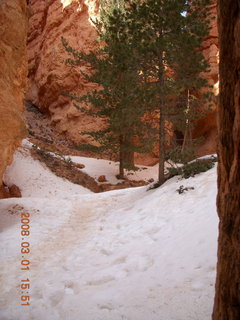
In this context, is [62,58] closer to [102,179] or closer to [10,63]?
[102,179]

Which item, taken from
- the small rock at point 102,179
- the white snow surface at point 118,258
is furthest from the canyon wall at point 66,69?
the white snow surface at point 118,258

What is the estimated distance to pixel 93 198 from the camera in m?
9.77

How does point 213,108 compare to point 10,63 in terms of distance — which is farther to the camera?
point 213,108

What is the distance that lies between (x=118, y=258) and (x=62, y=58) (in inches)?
865

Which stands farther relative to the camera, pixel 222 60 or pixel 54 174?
pixel 54 174

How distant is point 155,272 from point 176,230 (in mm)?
1279

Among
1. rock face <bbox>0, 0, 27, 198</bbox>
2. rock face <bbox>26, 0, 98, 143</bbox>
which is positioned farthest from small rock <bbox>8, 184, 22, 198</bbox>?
rock face <bbox>26, 0, 98, 143</bbox>

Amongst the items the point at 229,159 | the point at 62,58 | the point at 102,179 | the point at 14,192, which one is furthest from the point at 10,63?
the point at 62,58

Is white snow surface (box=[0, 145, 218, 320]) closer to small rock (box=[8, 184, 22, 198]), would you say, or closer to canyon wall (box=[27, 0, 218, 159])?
small rock (box=[8, 184, 22, 198])

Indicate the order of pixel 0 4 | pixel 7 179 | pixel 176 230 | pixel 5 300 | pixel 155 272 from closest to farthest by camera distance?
1. pixel 5 300
2. pixel 155 272
3. pixel 176 230
4. pixel 0 4
5. pixel 7 179

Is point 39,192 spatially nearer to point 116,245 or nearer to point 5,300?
point 116,245

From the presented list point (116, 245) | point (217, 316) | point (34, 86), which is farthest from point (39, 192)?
point (34, 86)

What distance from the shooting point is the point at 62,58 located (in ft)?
75.3

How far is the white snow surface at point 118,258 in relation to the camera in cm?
309
